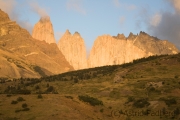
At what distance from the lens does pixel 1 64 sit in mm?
174750

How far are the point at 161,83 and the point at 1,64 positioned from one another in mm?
147305

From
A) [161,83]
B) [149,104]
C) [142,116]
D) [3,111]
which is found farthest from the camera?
[161,83]

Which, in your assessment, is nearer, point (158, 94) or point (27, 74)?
point (158, 94)

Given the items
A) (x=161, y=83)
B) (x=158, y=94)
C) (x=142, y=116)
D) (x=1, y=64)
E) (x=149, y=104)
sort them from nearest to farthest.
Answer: (x=142, y=116)
(x=149, y=104)
(x=158, y=94)
(x=161, y=83)
(x=1, y=64)

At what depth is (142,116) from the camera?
96.6 feet

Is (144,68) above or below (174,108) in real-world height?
above

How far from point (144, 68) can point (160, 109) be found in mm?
33696

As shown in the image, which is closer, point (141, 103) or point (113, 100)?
point (141, 103)

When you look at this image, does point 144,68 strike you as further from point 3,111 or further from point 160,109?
point 3,111

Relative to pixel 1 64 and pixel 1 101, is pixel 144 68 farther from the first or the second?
pixel 1 64

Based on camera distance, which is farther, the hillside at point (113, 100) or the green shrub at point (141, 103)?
the green shrub at point (141, 103)

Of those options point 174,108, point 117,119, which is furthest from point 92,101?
point 174,108

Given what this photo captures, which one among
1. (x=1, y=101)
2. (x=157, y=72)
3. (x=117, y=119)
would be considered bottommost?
(x=117, y=119)

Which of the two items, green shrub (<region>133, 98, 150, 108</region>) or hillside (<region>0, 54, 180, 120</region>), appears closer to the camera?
hillside (<region>0, 54, 180, 120</region>)
